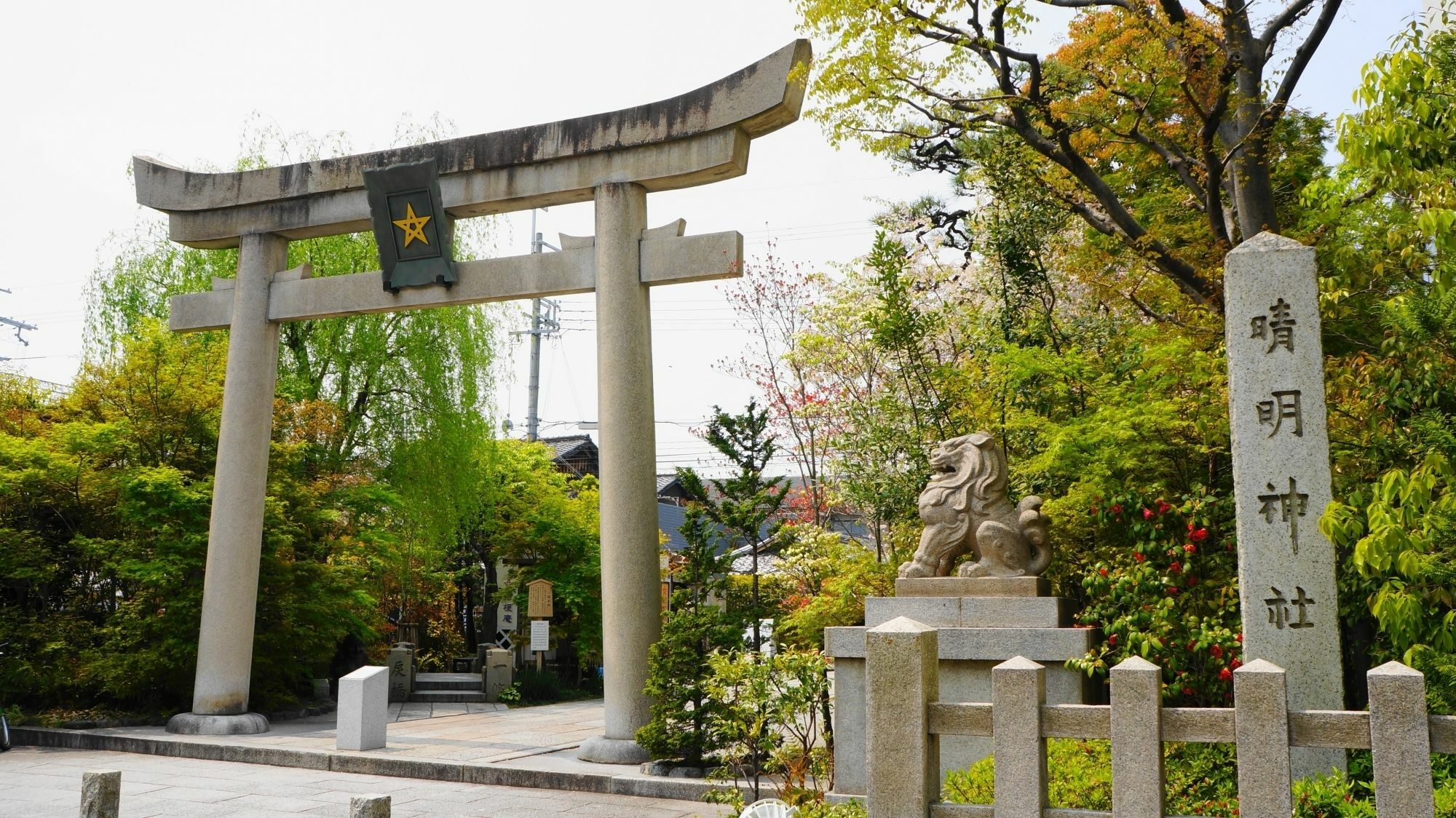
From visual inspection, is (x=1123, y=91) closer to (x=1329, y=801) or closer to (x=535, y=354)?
(x=1329, y=801)

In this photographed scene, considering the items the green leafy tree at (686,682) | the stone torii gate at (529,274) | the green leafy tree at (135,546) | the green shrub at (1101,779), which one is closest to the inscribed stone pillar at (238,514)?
the stone torii gate at (529,274)

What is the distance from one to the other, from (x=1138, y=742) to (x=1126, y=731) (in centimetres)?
7

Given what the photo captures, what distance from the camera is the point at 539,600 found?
746 inches

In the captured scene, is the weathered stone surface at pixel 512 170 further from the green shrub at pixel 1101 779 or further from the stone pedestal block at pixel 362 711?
the green shrub at pixel 1101 779

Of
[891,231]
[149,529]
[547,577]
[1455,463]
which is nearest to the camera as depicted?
[1455,463]

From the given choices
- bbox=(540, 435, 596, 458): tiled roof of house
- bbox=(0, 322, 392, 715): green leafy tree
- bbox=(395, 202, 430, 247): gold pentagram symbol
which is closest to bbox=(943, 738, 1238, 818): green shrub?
bbox=(395, 202, 430, 247): gold pentagram symbol

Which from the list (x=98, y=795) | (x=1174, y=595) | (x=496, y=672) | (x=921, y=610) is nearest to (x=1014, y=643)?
(x=921, y=610)

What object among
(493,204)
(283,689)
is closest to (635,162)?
(493,204)

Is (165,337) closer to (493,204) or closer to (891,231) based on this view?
(493,204)

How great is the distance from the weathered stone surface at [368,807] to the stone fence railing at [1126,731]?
2394 mm

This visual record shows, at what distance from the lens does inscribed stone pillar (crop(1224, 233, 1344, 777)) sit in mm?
6391

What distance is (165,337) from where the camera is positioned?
46.4ft

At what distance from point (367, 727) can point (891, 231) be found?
10083mm

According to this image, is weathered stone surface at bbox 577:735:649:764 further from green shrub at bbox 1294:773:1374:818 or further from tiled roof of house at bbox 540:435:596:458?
tiled roof of house at bbox 540:435:596:458
